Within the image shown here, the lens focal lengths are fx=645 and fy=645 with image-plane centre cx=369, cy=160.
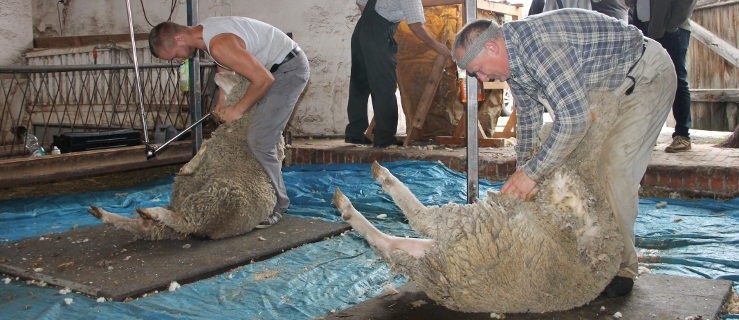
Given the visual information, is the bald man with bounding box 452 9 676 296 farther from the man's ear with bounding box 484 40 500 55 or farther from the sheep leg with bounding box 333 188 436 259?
the sheep leg with bounding box 333 188 436 259

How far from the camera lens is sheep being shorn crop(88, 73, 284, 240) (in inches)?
140

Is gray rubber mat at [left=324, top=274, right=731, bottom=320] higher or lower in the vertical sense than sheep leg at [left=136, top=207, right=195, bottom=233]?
lower

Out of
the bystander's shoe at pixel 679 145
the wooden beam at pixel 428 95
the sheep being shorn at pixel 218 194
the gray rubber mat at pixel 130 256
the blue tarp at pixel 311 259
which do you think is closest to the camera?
the blue tarp at pixel 311 259

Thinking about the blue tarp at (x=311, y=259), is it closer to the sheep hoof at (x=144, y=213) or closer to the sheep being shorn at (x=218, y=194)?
the sheep being shorn at (x=218, y=194)

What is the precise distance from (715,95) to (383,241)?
941cm

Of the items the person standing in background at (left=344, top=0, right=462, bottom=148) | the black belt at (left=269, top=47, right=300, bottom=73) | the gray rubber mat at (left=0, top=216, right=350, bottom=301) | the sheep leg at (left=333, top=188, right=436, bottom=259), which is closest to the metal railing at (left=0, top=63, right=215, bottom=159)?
the person standing in background at (left=344, top=0, right=462, bottom=148)

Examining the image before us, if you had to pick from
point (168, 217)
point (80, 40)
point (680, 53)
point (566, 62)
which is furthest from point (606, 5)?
point (80, 40)

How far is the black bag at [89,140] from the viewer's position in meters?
5.99

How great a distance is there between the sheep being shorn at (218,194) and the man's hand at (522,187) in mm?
1767

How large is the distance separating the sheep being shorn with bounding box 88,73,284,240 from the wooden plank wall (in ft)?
29.3

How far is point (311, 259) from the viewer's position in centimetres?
345

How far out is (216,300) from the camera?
9.30ft

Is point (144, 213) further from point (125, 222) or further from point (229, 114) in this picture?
point (229, 114)

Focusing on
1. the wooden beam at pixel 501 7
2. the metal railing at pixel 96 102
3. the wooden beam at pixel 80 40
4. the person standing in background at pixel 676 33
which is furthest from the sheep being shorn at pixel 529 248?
the wooden beam at pixel 80 40
